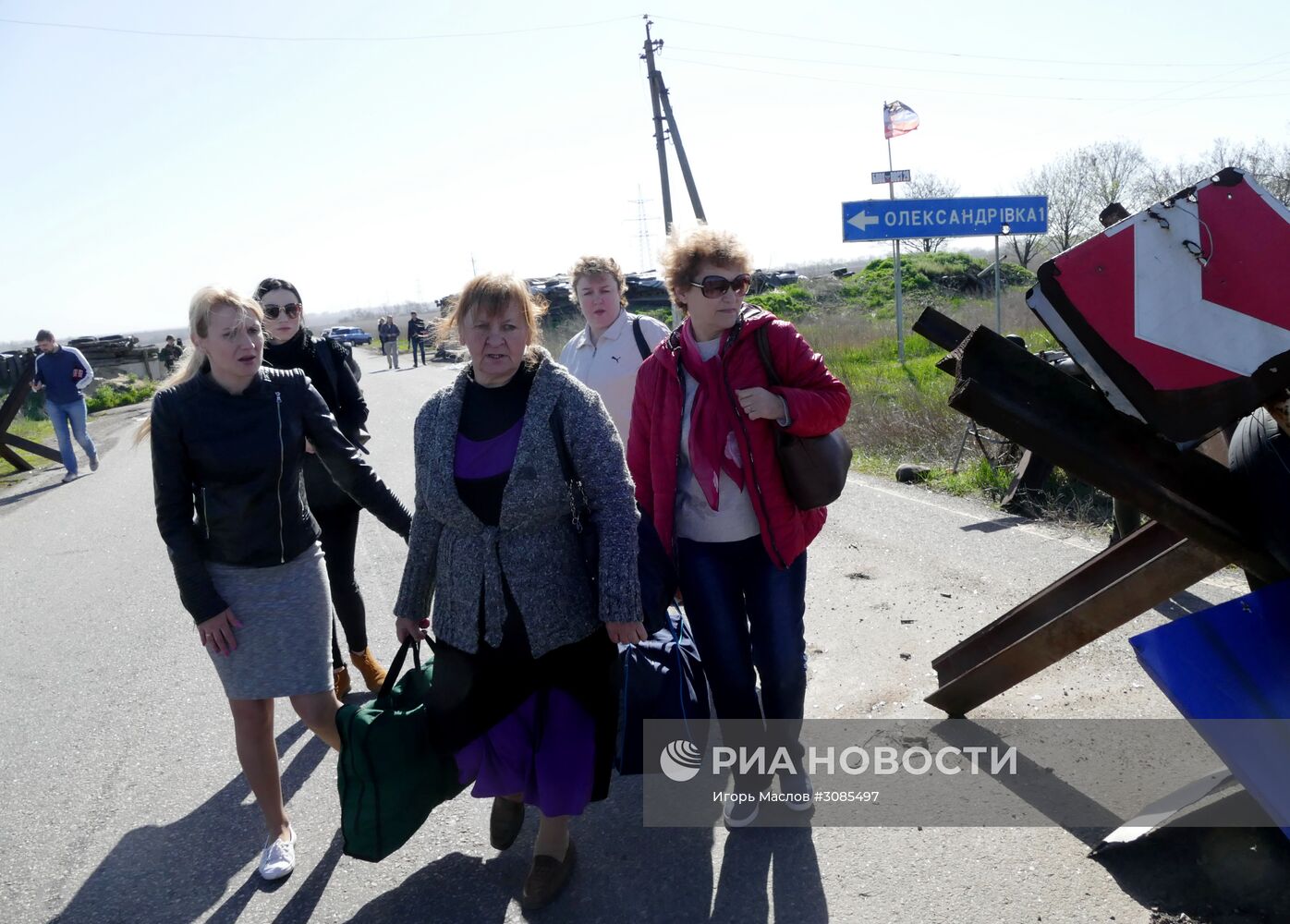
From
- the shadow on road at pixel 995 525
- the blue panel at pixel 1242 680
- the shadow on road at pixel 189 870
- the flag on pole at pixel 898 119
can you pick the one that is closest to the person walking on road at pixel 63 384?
the shadow on road at pixel 189 870

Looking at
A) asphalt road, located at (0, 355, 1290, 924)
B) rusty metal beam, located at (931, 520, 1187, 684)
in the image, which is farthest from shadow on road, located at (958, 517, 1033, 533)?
A: rusty metal beam, located at (931, 520, 1187, 684)

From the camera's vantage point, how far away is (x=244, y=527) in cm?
305

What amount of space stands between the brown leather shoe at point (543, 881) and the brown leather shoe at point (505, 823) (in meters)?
0.22

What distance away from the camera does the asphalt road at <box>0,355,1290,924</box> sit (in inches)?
102

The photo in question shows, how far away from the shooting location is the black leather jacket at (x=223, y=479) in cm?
298

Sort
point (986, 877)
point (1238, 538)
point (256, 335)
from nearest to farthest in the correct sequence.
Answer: point (1238, 538) < point (986, 877) < point (256, 335)

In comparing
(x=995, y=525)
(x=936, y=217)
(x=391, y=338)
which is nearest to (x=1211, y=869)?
(x=995, y=525)

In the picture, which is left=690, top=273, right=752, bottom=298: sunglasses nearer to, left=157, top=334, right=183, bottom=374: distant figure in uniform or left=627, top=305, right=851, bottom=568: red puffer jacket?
left=627, top=305, right=851, bottom=568: red puffer jacket

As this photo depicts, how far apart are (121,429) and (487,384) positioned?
21.0 m

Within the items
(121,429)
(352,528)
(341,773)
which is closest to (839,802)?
(341,773)

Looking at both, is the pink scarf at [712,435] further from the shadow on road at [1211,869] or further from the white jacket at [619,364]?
the shadow on road at [1211,869]

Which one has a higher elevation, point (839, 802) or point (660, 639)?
point (660, 639)

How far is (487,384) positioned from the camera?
115 inches

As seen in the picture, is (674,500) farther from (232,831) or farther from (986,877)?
(232,831)
